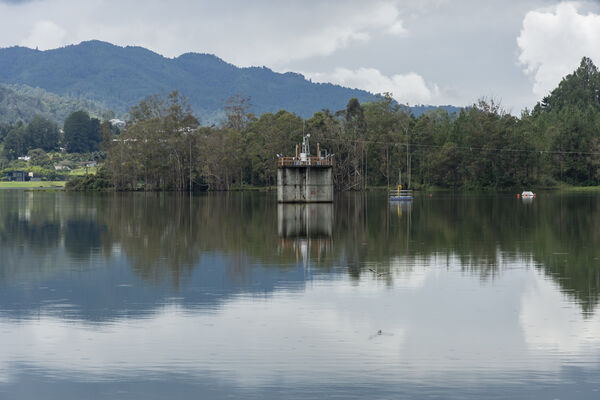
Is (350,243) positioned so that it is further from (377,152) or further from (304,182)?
(377,152)

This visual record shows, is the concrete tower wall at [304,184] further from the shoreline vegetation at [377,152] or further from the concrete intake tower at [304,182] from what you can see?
the shoreline vegetation at [377,152]

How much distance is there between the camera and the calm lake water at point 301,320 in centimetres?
1547

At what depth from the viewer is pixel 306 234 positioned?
4916 centimetres

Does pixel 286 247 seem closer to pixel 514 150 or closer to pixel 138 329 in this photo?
pixel 138 329

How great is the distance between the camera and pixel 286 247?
40844 mm

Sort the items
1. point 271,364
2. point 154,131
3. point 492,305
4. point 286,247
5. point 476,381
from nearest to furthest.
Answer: point 476,381, point 271,364, point 492,305, point 286,247, point 154,131

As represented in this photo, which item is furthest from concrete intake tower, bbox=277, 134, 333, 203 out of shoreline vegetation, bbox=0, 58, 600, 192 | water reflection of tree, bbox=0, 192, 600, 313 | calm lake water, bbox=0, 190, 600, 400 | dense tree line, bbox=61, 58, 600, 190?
dense tree line, bbox=61, 58, 600, 190

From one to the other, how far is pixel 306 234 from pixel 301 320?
28.0 meters

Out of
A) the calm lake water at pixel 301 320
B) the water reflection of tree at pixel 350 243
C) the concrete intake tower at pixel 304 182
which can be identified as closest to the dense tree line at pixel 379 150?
the concrete intake tower at pixel 304 182

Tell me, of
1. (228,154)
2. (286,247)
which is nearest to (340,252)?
(286,247)

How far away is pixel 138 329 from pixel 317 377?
6.58m

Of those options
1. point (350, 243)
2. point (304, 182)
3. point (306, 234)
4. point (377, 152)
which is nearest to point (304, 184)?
point (304, 182)

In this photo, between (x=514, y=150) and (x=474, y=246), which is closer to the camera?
(x=474, y=246)

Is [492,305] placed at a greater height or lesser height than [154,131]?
lesser
